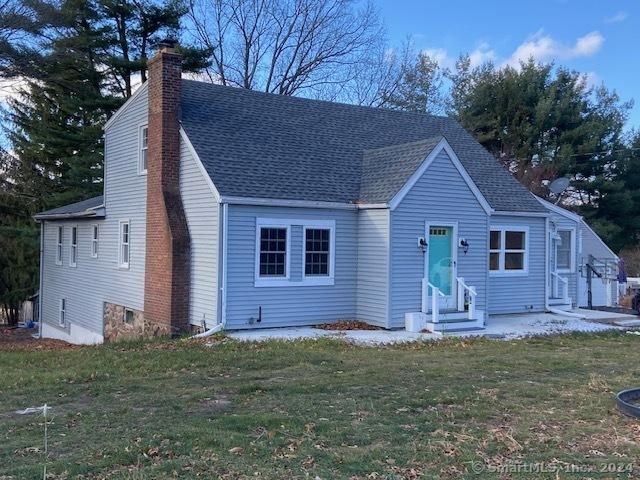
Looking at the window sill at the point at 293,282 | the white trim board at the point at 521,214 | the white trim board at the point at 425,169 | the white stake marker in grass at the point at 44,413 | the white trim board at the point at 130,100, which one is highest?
the white trim board at the point at 130,100

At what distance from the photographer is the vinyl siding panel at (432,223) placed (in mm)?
14500

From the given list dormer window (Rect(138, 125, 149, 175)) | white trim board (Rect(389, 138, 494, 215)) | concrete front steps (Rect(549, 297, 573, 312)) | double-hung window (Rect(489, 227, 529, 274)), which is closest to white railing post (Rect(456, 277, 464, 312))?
white trim board (Rect(389, 138, 494, 215))

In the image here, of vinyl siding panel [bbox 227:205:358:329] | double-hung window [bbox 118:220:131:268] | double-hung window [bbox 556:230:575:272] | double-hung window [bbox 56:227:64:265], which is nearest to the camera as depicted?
vinyl siding panel [bbox 227:205:358:329]

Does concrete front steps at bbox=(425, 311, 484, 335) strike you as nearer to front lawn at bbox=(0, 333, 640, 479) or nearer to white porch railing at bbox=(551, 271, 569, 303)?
front lawn at bbox=(0, 333, 640, 479)

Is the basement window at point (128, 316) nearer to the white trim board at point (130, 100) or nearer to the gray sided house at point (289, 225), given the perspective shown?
the gray sided house at point (289, 225)

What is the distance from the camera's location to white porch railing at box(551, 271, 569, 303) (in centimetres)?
1900

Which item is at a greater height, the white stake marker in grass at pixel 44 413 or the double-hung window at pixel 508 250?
the double-hung window at pixel 508 250

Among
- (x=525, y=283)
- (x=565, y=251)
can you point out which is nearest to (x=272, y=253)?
(x=525, y=283)

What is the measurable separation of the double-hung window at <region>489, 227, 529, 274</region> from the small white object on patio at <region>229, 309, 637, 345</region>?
135 centimetres

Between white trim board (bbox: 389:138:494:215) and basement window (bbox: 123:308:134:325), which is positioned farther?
basement window (bbox: 123:308:134:325)

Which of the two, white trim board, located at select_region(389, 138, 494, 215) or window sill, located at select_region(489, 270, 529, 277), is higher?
white trim board, located at select_region(389, 138, 494, 215)

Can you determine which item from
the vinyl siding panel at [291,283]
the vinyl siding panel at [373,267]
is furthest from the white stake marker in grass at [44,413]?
the vinyl siding panel at [373,267]

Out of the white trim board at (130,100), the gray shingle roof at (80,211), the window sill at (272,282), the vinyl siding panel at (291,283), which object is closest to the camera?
the vinyl siding panel at (291,283)

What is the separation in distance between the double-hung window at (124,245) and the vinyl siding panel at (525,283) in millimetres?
9967
